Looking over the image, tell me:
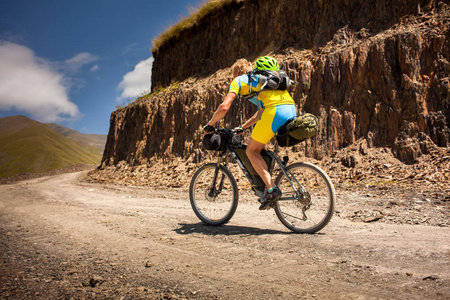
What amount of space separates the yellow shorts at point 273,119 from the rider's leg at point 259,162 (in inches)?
6.2

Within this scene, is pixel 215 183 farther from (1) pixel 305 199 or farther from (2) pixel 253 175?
(1) pixel 305 199

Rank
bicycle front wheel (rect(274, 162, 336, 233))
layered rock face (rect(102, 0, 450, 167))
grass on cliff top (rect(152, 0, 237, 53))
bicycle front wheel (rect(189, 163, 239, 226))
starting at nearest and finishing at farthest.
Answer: bicycle front wheel (rect(274, 162, 336, 233))
bicycle front wheel (rect(189, 163, 239, 226))
layered rock face (rect(102, 0, 450, 167))
grass on cliff top (rect(152, 0, 237, 53))

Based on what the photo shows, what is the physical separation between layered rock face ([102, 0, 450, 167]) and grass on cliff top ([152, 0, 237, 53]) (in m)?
0.41

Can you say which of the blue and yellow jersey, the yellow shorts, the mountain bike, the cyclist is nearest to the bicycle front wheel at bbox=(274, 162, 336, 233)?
the mountain bike

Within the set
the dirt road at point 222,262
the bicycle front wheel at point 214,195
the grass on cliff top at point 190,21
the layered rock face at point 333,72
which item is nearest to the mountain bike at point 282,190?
the bicycle front wheel at point 214,195

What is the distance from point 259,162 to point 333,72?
25.8 ft

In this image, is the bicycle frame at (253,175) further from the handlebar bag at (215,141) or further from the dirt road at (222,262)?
the dirt road at (222,262)

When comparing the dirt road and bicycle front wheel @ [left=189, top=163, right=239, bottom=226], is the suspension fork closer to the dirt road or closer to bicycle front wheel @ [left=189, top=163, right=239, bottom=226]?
bicycle front wheel @ [left=189, top=163, right=239, bottom=226]

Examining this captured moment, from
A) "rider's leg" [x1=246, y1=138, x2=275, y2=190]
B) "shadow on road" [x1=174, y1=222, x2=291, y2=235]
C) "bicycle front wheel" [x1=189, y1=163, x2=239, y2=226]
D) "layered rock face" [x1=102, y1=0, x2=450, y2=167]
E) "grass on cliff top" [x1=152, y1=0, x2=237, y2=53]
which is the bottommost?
"shadow on road" [x1=174, y1=222, x2=291, y2=235]

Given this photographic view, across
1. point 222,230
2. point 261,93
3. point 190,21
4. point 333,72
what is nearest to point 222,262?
point 222,230

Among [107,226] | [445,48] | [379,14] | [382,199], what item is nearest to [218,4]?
[379,14]

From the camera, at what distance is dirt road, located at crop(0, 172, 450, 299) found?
1.98m

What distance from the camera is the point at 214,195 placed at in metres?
4.68

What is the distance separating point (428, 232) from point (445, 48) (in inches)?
301
